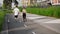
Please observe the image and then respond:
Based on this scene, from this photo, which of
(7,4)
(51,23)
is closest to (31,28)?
(51,23)

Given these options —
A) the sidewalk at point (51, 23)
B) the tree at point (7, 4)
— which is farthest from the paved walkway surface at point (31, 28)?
the tree at point (7, 4)

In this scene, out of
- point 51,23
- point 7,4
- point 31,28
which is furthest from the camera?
point 7,4

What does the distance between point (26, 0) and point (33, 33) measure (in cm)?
10289

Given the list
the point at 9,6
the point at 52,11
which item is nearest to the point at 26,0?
the point at 9,6

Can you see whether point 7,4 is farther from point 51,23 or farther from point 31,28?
point 31,28

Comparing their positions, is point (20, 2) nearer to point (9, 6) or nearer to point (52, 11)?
point (9, 6)

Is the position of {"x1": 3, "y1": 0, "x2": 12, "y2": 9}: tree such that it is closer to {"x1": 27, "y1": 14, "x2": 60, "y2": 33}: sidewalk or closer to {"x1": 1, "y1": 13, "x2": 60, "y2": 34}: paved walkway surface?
→ {"x1": 27, "y1": 14, "x2": 60, "y2": 33}: sidewalk

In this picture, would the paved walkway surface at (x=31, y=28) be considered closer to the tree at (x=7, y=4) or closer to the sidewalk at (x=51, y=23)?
the sidewalk at (x=51, y=23)

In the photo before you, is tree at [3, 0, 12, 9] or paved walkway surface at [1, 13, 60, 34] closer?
paved walkway surface at [1, 13, 60, 34]

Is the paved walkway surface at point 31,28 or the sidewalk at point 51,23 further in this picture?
the sidewalk at point 51,23

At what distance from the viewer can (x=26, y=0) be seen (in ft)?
384

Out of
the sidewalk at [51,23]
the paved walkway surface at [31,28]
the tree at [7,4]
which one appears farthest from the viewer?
the tree at [7,4]

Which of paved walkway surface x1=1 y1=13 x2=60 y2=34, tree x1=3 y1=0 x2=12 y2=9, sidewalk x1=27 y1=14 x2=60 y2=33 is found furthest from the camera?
tree x1=3 y1=0 x2=12 y2=9

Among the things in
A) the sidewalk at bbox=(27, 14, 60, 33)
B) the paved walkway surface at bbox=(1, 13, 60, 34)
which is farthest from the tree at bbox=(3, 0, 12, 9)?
the paved walkway surface at bbox=(1, 13, 60, 34)
